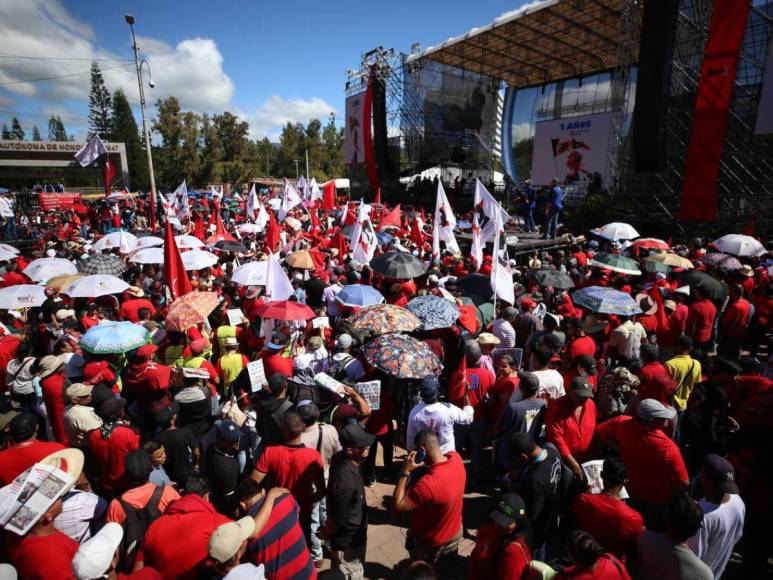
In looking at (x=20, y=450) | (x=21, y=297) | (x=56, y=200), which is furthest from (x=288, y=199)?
(x=56, y=200)

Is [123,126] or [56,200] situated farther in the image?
[123,126]

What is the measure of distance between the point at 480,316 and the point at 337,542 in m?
4.27

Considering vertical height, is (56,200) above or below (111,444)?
above

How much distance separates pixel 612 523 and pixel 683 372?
2440 millimetres

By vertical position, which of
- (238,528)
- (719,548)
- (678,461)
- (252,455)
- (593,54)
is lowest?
(252,455)

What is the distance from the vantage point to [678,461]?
2.99m

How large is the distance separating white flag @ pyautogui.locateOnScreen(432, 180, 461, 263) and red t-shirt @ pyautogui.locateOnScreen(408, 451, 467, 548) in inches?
215

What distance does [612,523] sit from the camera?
247 cm

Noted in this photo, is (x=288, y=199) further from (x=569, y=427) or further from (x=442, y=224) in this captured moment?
(x=569, y=427)

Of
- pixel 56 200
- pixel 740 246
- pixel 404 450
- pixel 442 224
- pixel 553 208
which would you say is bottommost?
pixel 404 450

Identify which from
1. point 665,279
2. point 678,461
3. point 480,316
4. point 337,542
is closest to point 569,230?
point 665,279

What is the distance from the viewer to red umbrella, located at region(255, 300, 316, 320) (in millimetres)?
4816

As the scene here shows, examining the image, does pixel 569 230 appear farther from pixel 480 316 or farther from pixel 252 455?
pixel 252 455

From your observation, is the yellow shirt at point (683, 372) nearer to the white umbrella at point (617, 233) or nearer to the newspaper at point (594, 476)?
the newspaper at point (594, 476)
